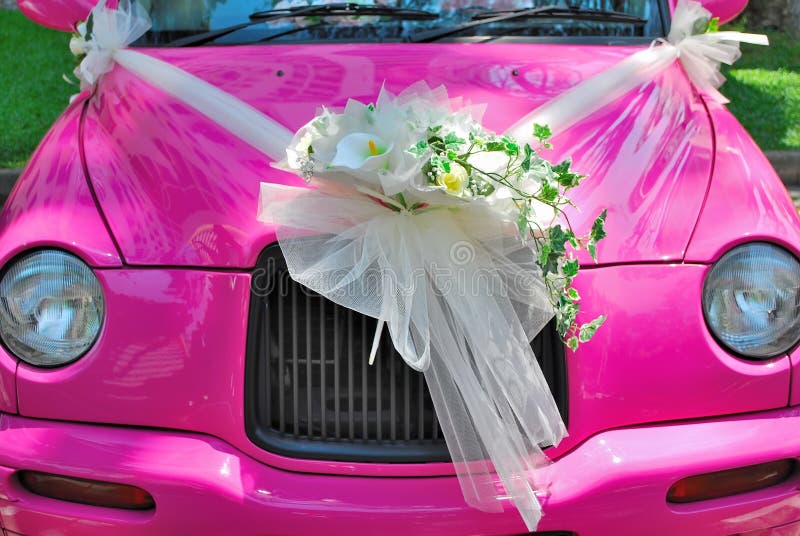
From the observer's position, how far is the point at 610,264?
6.66 feet

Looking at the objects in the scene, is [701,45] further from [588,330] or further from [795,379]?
[588,330]

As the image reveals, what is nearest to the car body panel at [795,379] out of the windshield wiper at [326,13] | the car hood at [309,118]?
the car hood at [309,118]

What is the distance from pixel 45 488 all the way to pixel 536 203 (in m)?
1.29

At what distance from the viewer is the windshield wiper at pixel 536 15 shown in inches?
108

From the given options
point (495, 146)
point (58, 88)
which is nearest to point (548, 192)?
point (495, 146)

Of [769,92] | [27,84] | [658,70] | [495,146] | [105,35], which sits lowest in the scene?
[495,146]

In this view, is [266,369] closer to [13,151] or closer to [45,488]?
[45,488]

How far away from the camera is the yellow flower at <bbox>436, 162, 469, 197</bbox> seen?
188cm

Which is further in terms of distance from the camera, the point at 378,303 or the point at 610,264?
the point at 610,264

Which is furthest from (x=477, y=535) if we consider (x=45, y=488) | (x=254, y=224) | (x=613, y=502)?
(x=45, y=488)

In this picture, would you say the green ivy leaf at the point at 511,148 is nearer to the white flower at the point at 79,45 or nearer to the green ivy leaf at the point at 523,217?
the green ivy leaf at the point at 523,217

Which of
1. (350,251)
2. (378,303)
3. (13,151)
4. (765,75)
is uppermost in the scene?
(13,151)

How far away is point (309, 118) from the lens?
2260mm

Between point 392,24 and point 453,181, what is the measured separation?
1.11 m
